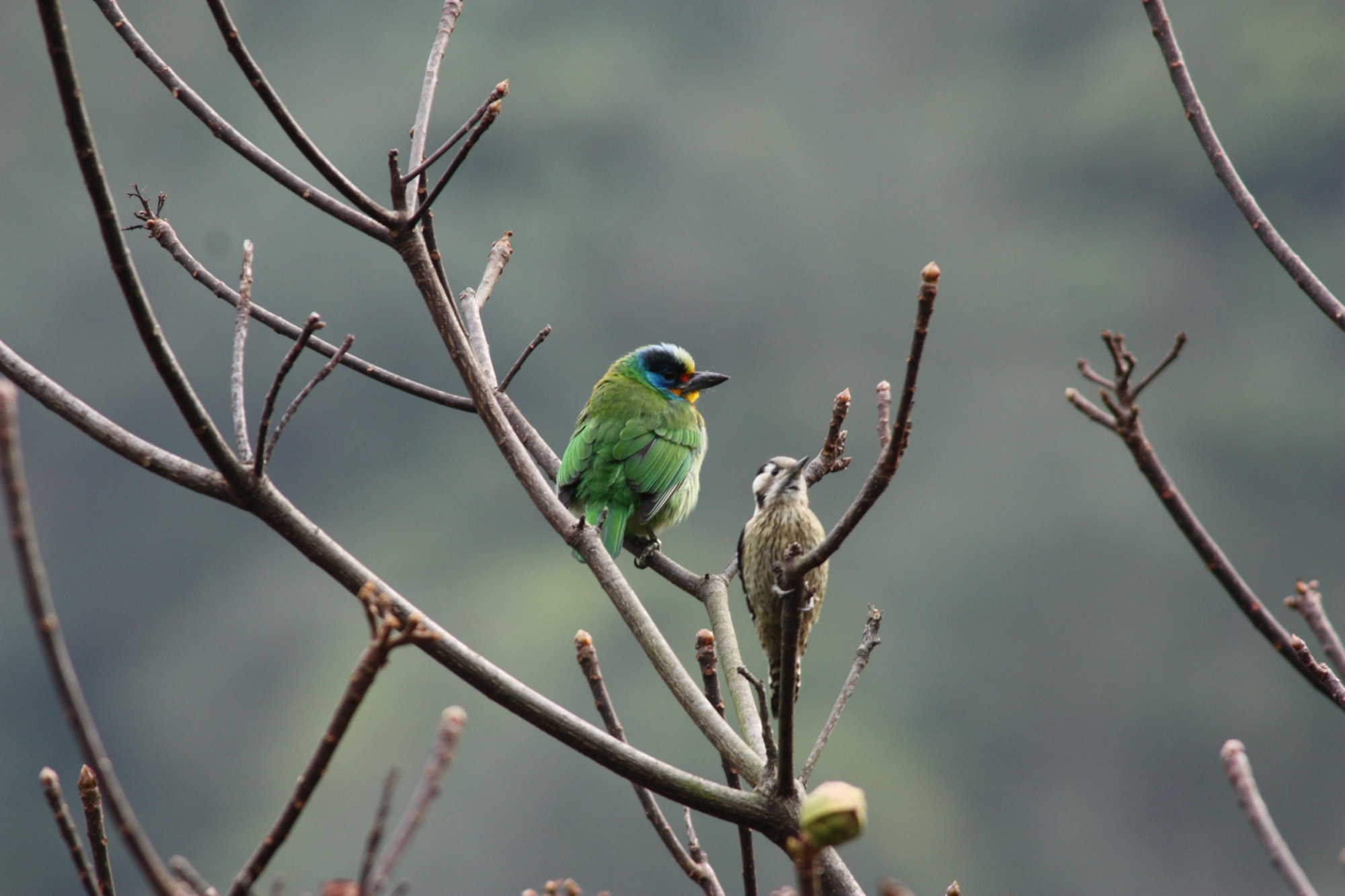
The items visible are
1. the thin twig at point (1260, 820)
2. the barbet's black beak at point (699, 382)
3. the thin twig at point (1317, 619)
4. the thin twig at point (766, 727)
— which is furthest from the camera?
the barbet's black beak at point (699, 382)

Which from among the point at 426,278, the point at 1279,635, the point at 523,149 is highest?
the point at 523,149

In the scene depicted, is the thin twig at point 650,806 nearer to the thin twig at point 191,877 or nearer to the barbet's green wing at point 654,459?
the thin twig at point 191,877

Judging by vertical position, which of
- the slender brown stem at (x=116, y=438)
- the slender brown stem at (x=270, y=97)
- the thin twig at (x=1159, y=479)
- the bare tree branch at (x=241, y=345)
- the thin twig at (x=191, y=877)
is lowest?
the thin twig at (x=191, y=877)

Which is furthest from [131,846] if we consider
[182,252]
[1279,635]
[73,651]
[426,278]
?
[73,651]

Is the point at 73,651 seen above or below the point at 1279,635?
below

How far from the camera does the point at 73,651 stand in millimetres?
49844

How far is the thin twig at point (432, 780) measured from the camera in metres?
1.10

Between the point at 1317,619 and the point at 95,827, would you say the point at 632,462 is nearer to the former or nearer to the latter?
the point at 95,827

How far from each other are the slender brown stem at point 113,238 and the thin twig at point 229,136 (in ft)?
2.16

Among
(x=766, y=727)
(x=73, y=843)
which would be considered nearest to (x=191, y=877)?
(x=73, y=843)

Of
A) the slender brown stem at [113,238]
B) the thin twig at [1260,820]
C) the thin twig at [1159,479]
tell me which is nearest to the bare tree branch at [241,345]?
the slender brown stem at [113,238]

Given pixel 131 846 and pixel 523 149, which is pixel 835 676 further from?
pixel 131 846

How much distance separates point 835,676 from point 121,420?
88.9ft

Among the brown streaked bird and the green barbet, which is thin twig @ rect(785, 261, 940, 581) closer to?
the brown streaked bird
